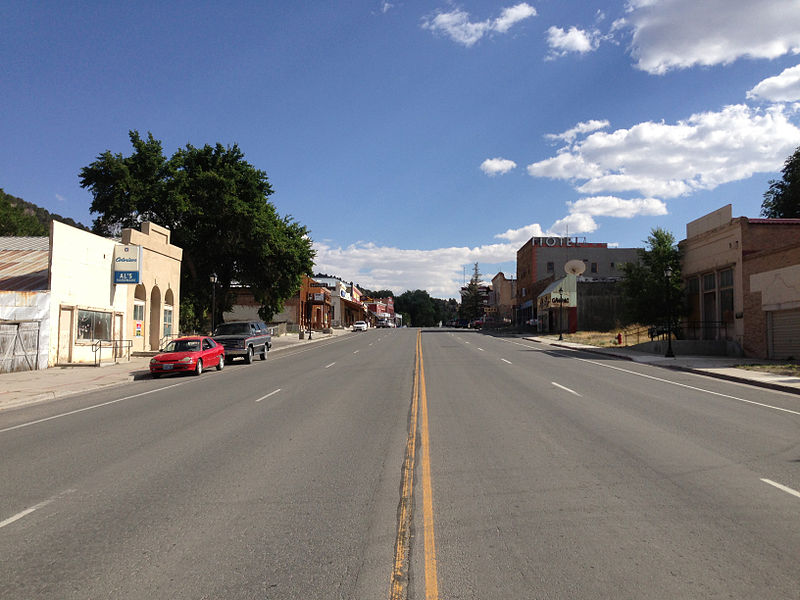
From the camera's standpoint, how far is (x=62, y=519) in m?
5.72

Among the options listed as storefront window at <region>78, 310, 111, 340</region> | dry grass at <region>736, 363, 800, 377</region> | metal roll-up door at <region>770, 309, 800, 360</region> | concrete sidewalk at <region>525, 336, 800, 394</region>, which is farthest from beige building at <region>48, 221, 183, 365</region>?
metal roll-up door at <region>770, 309, 800, 360</region>

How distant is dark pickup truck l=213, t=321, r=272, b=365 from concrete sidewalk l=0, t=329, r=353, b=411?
→ 3703 millimetres

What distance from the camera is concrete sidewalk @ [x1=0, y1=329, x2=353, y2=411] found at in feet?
52.0

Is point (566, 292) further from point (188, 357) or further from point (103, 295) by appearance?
Answer: point (188, 357)

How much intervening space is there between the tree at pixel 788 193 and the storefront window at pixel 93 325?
59084 mm

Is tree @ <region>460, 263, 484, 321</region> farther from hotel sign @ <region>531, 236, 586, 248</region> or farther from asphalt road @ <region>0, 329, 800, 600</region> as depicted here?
asphalt road @ <region>0, 329, 800, 600</region>

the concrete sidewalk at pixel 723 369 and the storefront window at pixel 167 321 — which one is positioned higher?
the storefront window at pixel 167 321

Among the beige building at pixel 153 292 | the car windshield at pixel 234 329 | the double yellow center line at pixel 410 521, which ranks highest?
the beige building at pixel 153 292

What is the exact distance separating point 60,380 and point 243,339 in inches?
368

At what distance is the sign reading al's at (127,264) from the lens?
2852 cm

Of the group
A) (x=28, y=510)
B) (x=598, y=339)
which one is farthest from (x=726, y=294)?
(x=28, y=510)

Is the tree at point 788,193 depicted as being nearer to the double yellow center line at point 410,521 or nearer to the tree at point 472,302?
the double yellow center line at point 410,521

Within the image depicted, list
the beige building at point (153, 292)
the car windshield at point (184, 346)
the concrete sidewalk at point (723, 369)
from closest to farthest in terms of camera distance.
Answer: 1. the concrete sidewalk at point (723, 369)
2. the car windshield at point (184, 346)
3. the beige building at point (153, 292)

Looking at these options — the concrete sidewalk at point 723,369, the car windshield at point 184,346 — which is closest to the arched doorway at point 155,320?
the car windshield at point 184,346
